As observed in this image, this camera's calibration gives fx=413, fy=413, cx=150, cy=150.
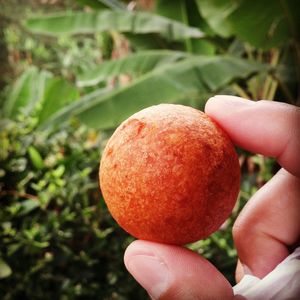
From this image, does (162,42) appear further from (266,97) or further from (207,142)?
(207,142)

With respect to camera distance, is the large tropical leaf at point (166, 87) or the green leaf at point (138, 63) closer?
the large tropical leaf at point (166, 87)

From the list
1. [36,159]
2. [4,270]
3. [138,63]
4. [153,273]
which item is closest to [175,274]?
[153,273]

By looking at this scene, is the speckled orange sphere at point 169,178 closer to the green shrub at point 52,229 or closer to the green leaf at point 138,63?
the green shrub at point 52,229

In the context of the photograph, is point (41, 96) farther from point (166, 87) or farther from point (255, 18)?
point (255, 18)

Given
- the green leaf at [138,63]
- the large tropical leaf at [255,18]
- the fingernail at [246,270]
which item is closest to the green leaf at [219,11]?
the large tropical leaf at [255,18]

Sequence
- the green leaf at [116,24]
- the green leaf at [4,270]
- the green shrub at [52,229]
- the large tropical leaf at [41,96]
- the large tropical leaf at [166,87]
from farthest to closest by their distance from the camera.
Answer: the large tropical leaf at [41,96]
the green leaf at [116,24]
the large tropical leaf at [166,87]
the green shrub at [52,229]
the green leaf at [4,270]

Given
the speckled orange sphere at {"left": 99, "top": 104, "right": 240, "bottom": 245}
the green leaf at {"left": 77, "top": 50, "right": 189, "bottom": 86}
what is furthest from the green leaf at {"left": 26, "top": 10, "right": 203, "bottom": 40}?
the speckled orange sphere at {"left": 99, "top": 104, "right": 240, "bottom": 245}

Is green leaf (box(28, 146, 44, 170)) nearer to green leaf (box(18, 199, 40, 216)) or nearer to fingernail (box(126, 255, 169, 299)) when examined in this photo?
green leaf (box(18, 199, 40, 216))
